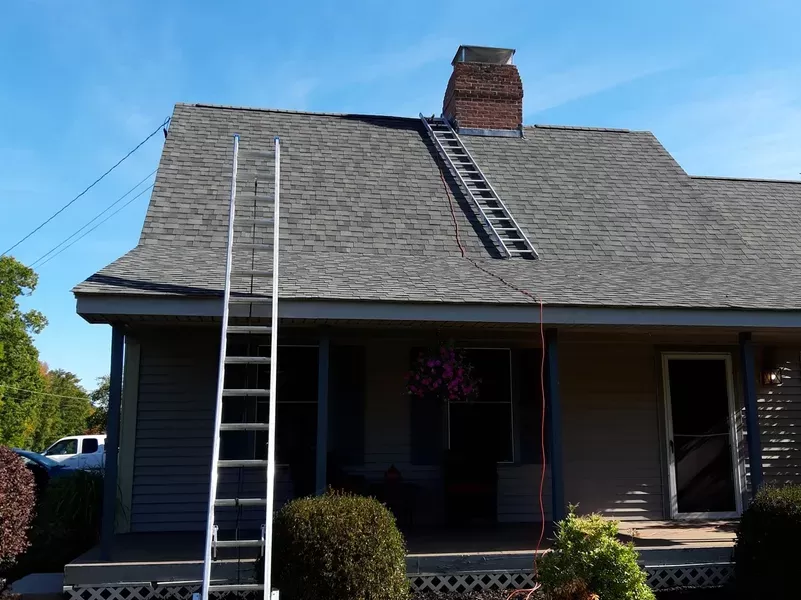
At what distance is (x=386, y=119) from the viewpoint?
12.0m

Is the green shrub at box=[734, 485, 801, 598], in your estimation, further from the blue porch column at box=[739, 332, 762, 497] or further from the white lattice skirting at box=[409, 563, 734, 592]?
the blue porch column at box=[739, 332, 762, 497]

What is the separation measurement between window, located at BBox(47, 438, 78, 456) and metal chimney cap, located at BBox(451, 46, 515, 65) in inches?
513

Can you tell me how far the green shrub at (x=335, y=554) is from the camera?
4867mm

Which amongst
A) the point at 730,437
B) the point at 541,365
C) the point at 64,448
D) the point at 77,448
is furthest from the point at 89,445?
the point at 730,437

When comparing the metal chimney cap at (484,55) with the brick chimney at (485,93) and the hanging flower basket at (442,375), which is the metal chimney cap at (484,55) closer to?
the brick chimney at (485,93)

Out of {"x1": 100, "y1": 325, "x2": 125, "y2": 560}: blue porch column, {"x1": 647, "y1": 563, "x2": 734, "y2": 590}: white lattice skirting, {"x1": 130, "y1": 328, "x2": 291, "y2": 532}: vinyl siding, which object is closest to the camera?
{"x1": 100, "y1": 325, "x2": 125, "y2": 560}: blue porch column

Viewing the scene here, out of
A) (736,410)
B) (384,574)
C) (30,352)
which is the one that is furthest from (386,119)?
(30,352)

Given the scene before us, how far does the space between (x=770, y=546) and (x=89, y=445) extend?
52.3ft

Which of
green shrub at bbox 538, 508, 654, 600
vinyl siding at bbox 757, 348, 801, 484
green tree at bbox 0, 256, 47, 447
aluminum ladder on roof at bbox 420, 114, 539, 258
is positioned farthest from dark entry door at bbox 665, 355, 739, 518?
green tree at bbox 0, 256, 47, 447

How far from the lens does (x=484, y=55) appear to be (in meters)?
12.2

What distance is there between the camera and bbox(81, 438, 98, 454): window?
59.0 ft

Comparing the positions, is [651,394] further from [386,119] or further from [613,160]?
[386,119]

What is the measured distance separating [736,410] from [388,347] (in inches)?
165

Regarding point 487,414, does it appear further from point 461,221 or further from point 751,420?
point 751,420
